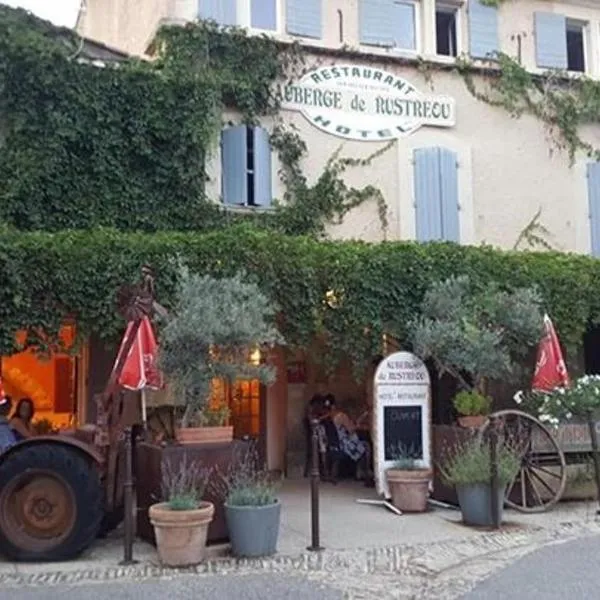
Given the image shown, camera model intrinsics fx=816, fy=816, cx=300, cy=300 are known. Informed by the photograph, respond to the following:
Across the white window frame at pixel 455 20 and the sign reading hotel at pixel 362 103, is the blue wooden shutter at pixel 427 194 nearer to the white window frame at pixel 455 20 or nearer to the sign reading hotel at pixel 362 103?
the sign reading hotel at pixel 362 103

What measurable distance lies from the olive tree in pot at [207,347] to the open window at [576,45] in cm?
971

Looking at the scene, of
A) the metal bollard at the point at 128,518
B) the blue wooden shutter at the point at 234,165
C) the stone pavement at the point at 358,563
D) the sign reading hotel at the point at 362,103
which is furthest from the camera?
the sign reading hotel at the point at 362,103

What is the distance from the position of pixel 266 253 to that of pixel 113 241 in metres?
1.89

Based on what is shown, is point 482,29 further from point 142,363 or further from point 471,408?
point 142,363

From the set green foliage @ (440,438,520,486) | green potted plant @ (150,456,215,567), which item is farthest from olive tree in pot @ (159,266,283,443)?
green foliage @ (440,438,520,486)

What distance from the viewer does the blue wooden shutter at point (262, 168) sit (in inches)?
491

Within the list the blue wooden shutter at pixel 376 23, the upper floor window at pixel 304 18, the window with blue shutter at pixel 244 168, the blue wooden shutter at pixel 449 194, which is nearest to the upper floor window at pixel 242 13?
the upper floor window at pixel 304 18

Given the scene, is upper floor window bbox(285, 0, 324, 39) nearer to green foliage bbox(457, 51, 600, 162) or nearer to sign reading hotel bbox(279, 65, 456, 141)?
sign reading hotel bbox(279, 65, 456, 141)

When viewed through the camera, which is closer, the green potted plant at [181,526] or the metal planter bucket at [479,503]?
the green potted plant at [181,526]

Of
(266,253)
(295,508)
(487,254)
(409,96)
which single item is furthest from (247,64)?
(295,508)

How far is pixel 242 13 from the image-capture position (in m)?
12.8

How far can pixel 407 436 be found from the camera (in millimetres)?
10469

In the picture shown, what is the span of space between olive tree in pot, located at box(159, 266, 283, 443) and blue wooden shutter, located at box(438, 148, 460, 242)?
232 inches

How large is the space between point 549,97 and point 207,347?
9191 mm
